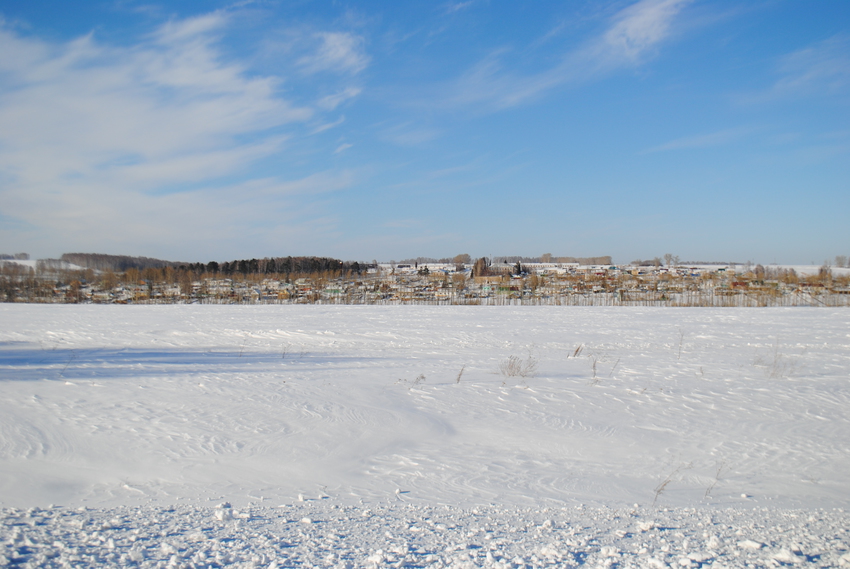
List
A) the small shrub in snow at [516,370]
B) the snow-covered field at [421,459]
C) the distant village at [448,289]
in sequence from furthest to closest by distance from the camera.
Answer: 1. the distant village at [448,289]
2. the small shrub in snow at [516,370]
3. the snow-covered field at [421,459]

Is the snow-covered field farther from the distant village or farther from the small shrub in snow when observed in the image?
the distant village

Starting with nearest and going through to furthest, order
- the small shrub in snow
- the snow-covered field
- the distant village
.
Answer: the snow-covered field < the small shrub in snow < the distant village

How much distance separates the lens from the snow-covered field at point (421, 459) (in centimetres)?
235

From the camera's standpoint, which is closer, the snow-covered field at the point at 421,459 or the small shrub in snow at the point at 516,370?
the snow-covered field at the point at 421,459

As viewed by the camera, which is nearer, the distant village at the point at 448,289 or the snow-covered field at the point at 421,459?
the snow-covered field at the point at 421,459

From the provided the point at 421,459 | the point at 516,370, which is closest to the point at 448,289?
the point at 516,370

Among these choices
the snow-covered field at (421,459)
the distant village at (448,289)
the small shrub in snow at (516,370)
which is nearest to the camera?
the snow-covered field at (421,459)

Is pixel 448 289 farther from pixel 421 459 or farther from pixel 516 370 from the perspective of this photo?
pixel 421 459

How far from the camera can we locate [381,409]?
5.71m

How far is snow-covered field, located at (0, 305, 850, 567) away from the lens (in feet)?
7.70

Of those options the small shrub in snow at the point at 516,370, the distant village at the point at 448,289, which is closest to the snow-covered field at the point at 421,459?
the small shrub in snow at the point at 516,370

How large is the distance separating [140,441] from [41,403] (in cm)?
202

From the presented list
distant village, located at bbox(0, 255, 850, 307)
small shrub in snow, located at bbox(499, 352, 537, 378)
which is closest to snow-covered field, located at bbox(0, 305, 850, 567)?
small shrub in snow, located at bbox(499, 352, 537, 378)

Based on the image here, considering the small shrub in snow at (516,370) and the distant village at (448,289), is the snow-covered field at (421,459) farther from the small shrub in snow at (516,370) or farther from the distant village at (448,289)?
the distant village at (448,289)
